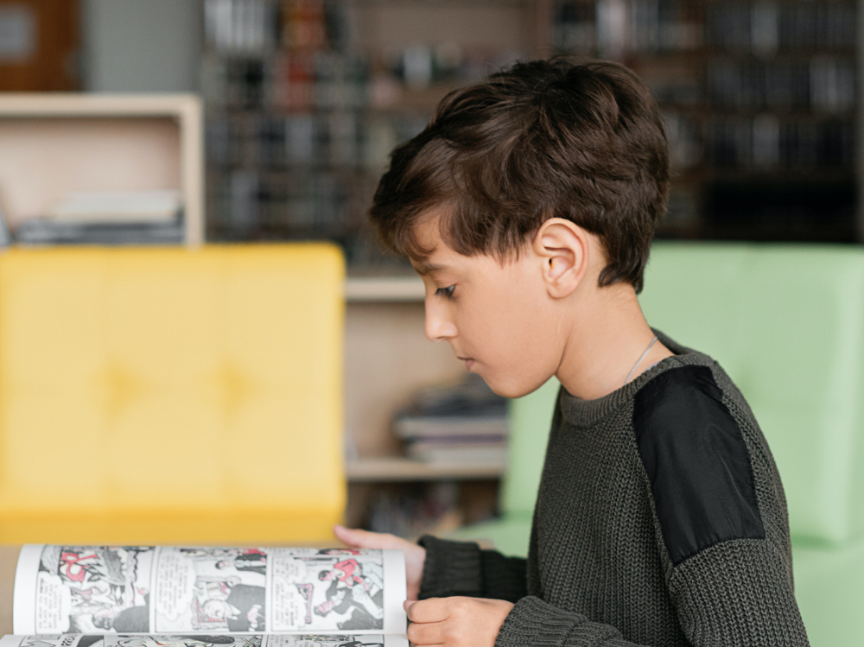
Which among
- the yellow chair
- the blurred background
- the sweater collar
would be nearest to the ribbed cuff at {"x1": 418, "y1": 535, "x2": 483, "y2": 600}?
the sweater collar

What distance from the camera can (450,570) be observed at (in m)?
0.77

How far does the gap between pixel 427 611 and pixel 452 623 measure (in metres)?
0.02

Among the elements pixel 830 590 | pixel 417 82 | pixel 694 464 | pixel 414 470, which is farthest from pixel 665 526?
pixel 417 82

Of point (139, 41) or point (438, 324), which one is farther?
point (139, 41)

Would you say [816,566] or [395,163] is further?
[816,566]

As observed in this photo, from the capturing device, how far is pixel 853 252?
3.34 feet

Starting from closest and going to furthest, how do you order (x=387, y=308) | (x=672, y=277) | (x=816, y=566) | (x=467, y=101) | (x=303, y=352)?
(x=467, y=101) → (x=816, y=566) → (x=672, y=277) → (x=303, y=352) → (x=387, y=308)

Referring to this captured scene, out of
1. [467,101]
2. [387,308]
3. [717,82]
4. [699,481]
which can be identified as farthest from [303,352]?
[717,82]

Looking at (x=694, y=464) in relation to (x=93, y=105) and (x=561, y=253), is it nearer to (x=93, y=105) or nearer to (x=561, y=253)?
(x=561, y=253)

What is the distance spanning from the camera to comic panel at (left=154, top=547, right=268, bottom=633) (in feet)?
1.79

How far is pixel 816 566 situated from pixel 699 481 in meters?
0.55

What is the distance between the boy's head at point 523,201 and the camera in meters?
0.62

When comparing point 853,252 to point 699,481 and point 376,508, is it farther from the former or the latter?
point 376,508

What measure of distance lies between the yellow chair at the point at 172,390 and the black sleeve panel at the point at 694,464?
0.80 meters
